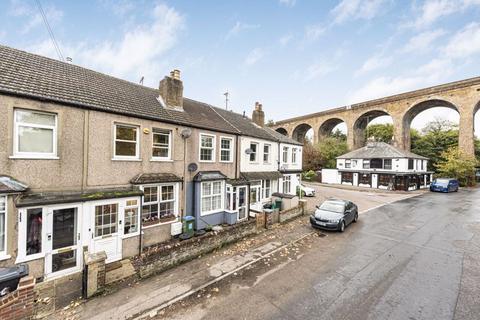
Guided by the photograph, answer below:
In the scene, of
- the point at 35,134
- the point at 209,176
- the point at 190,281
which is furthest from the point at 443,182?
the point at 35,134

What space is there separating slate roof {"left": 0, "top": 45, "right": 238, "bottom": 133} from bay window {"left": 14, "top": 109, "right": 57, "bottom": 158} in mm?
647

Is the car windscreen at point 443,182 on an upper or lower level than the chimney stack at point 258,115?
lower

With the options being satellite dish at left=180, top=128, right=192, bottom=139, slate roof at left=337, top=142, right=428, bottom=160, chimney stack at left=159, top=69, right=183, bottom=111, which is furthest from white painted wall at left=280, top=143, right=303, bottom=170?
slate roof at left=337, top=142, right=428, bottom=160

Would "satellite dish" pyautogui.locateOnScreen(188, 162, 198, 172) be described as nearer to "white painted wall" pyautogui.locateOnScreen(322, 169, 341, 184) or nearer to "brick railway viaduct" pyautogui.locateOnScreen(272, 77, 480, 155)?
"white painted wall" pyautogui.locateOnScreen(322, 169, 341, 184)

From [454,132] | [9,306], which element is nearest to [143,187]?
[9,306]

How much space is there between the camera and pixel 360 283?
256 inches

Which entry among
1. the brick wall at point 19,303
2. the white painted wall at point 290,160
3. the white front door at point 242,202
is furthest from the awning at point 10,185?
the white painted wall at point 290,160

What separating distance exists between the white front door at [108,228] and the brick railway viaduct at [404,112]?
43.8 metres

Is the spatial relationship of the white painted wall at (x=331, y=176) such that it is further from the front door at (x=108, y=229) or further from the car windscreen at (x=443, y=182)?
the front door at (x=108, y=229)

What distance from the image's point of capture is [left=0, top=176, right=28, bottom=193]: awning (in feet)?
19.6

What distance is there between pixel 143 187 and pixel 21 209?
368cm

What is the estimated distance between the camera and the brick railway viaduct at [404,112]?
3086 centimetres

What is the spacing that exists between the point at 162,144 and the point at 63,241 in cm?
514

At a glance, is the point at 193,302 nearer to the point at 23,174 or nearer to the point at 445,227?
the point at 23,174
